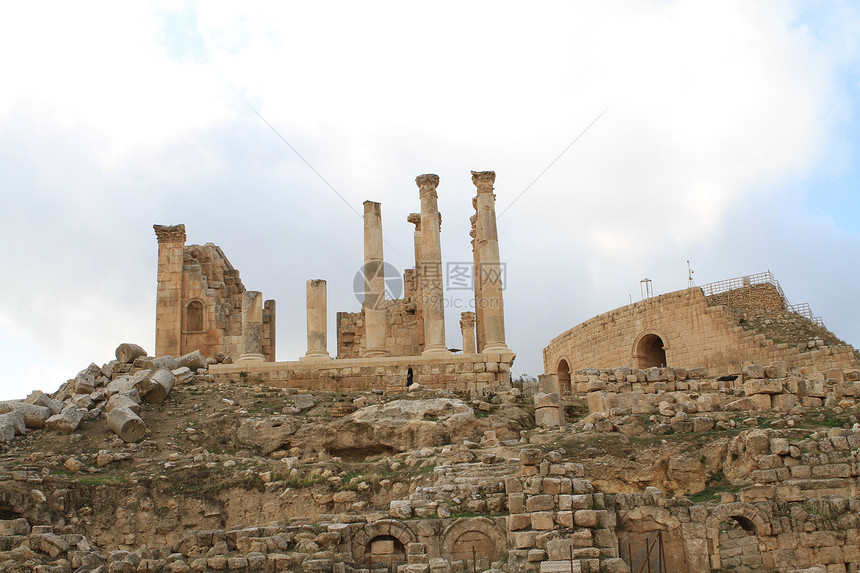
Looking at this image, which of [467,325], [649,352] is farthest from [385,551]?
[467,325]

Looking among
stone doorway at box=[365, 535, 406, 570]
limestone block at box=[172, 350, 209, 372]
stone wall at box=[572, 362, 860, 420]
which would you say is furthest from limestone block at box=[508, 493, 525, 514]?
limestone block at box=[172, 350, 209, 372]

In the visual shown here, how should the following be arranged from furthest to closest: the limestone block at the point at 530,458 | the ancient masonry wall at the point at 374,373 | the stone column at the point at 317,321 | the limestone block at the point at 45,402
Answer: the stone column at the point at 317,321
the ancient masonry wall at the point at 374,373
the limestone block at the point at 45,402
the limestone block at the point at 530,458

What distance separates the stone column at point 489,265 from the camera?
2748cm

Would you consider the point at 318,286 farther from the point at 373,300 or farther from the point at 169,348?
the point at 169,348

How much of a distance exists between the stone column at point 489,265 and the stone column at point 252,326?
6917mm

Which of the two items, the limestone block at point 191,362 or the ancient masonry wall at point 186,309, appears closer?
the limestone block at point 191,362

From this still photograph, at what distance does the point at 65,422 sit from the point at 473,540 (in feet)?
35.8

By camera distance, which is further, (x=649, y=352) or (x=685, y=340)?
(x=649, y=352)

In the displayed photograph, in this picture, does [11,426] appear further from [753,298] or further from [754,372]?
[753,298]

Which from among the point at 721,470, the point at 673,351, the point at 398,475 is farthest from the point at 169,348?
the point at 721,470

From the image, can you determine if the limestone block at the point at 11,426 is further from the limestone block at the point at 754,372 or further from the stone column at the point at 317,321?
the limestone block at the point at 754,372

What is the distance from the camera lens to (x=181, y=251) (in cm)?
3178

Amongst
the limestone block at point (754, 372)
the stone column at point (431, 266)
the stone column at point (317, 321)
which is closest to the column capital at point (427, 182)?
the stone column at point (431, 266)

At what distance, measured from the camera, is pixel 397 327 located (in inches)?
1332
